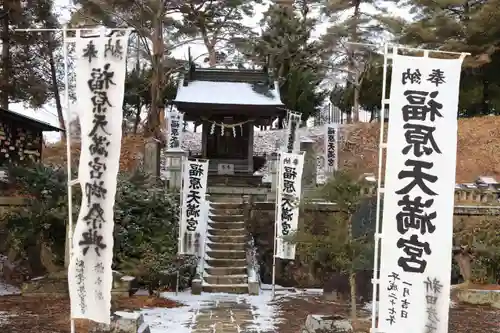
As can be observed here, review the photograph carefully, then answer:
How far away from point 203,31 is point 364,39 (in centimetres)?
901

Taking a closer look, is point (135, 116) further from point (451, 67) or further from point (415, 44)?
point (451, 67)

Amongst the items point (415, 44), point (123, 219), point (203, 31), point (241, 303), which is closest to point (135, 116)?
point (203, 31)

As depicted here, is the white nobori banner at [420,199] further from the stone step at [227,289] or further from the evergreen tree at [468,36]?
the evergreen tree at [468,36]

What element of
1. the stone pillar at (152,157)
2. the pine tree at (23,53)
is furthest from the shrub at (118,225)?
the pine tree at (23,53)

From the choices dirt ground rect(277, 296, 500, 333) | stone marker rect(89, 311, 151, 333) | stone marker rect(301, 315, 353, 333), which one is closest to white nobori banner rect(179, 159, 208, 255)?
dirt ground rect(277, 296, 500, 333)

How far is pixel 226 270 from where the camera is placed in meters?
12.8

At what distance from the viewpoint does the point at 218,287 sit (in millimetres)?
12148

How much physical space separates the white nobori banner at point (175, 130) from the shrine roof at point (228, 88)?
0.81 meters

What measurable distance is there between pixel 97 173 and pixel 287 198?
590 centimetres

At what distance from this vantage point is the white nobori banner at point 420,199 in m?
6.16

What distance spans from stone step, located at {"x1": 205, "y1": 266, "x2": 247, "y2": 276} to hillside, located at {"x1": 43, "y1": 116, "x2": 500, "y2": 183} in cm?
948

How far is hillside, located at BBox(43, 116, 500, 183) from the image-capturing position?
22672mm

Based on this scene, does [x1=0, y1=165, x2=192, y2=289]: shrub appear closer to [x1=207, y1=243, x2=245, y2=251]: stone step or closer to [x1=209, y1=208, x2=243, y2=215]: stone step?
[x1=207, y1=243, x2=245, y2=251]: stone step

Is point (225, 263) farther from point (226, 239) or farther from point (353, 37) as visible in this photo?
A: point (353, 37)
